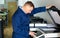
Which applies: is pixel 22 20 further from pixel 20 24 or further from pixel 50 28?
pixel 50 28

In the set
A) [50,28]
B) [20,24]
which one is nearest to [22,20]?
[20,24]

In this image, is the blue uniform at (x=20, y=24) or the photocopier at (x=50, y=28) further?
the blue uniform at (x=20, y=24)

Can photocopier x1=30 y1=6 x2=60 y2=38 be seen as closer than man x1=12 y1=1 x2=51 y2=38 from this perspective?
Yes

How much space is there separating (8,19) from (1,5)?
2.01ft

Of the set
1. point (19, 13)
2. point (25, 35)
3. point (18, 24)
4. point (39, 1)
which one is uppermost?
point (39, 1)

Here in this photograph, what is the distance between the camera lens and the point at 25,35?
2400mm

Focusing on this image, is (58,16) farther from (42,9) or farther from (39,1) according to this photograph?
(39,1)

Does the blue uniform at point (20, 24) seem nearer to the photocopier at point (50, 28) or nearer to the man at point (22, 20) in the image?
the man at point (22, 20)

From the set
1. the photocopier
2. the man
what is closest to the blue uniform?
the man

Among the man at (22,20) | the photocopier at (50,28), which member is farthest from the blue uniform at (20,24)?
the photocopier at (50,28)

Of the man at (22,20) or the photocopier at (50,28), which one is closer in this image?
the photocopier at (50,28)

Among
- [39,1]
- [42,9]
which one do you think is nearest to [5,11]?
[39,1]

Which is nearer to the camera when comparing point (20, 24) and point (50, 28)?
point (20, 24)

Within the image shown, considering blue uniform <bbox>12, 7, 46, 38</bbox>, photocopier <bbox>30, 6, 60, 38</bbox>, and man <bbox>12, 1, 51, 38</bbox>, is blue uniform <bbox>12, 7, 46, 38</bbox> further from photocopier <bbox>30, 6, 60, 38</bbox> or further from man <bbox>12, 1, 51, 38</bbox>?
photocopier <bbox>30, 6, 60, 38</bbox>
